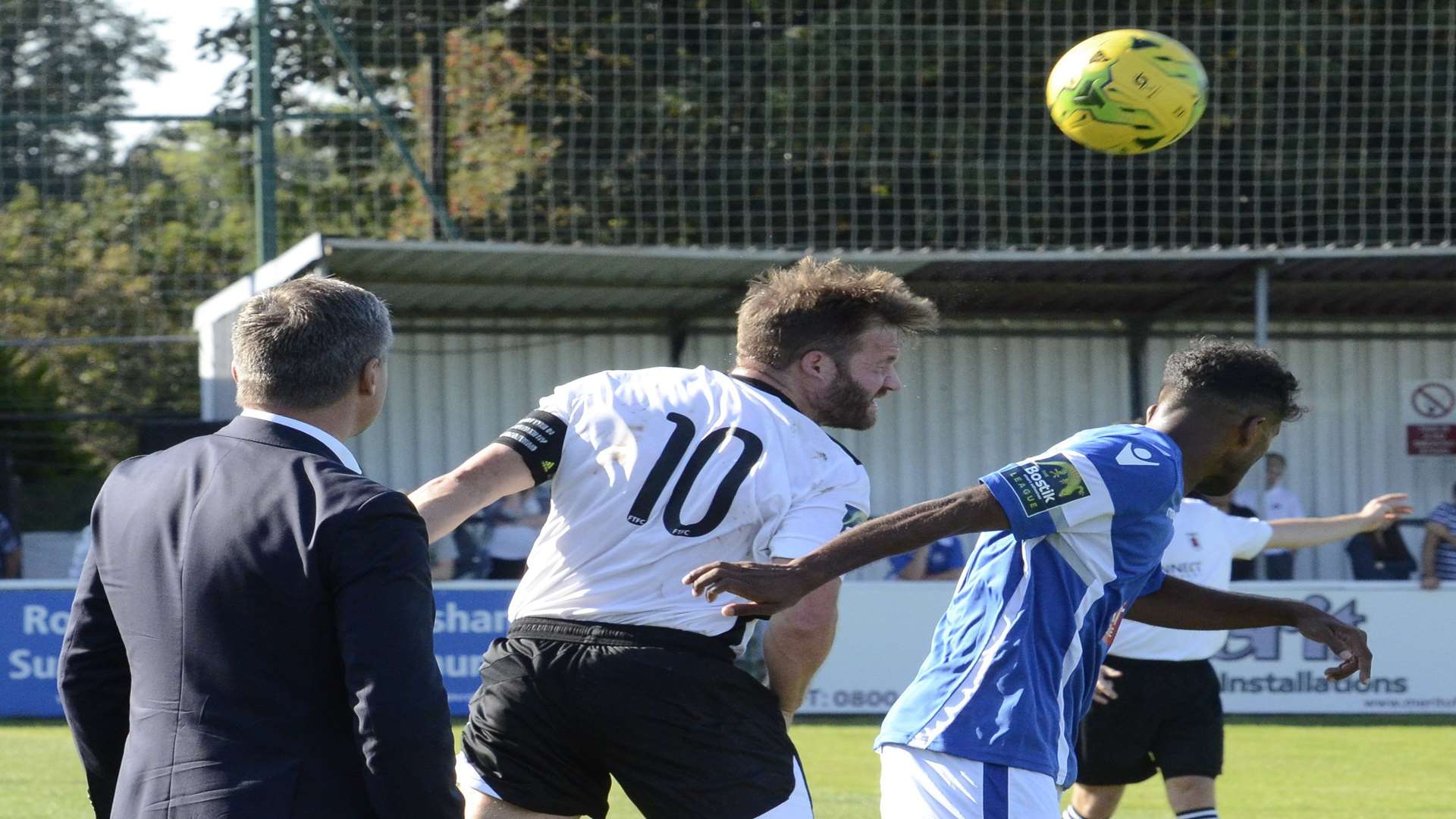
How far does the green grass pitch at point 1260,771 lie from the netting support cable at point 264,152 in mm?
4128

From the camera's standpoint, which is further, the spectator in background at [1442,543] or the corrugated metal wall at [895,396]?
the corrugated metal wall at [895,396]

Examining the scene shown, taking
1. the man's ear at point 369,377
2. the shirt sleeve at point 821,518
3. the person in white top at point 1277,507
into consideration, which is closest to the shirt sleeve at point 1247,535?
the shirt sleeve at point 821,518

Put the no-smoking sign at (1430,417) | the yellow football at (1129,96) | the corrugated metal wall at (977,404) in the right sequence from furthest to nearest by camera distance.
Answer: the no-smoking sign at (1430,417) < the corrugated metal wall at (977,404) < the yellow football at (1129,96)

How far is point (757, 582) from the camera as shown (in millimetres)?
3232

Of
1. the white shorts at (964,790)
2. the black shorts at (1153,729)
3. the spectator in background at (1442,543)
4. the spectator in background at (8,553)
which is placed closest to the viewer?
the white shorts at (964,790)

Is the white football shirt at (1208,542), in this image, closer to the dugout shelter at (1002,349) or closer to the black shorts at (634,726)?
the black shorts at (634,726)

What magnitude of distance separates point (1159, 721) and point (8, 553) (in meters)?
10.2

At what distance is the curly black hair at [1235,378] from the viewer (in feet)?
12.9

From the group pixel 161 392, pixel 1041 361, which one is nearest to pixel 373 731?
pixel 1041 361

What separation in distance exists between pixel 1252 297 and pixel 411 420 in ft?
25.6

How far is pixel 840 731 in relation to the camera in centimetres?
1173

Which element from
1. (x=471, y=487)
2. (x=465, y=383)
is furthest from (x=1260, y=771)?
(x=465, y=383)

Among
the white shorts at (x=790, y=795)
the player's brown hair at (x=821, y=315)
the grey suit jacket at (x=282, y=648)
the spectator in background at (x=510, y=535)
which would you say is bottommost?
the spectator in background at (x=510, y=535)

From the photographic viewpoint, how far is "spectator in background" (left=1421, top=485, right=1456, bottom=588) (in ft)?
43.1
